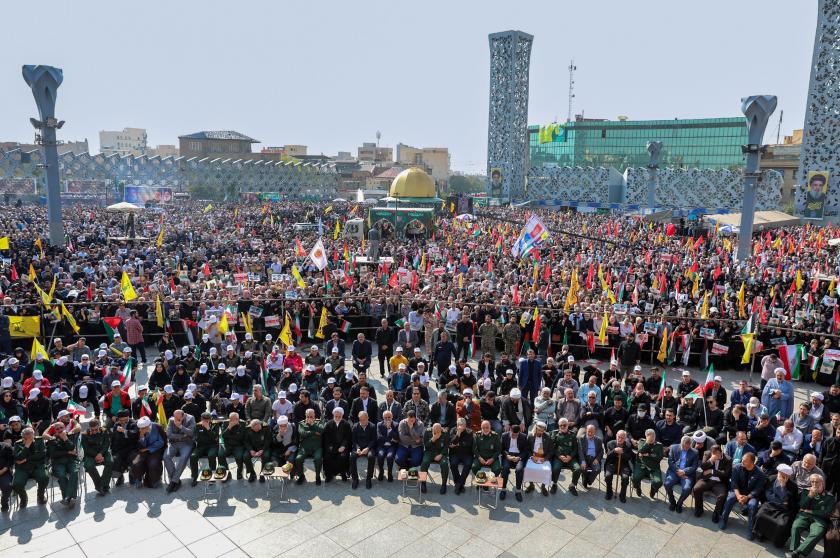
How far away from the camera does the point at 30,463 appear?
907 cm

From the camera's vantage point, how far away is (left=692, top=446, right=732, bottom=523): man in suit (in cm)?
888

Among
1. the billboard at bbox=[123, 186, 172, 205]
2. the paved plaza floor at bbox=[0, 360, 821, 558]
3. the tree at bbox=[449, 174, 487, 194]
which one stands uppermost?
the tree at bbox=[449, 174, 487, 194]

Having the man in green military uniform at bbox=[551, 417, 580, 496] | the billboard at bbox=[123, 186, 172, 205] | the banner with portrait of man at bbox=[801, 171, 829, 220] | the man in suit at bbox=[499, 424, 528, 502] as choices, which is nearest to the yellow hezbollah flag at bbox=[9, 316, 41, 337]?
the man in suit at bbox=[499, 424, 528, 502]

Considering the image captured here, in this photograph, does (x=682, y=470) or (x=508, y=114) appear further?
(x=508, y=114)

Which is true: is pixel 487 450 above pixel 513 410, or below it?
below

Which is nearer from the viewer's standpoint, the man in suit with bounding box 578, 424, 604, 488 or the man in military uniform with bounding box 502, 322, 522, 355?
the man in suit with bounding box 578, 424, 604, 488

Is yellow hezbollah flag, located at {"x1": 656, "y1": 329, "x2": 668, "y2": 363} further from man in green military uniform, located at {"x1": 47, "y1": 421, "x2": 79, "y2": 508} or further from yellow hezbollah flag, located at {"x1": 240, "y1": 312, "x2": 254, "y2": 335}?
man in green military uniform, located at {"x1": 47, "y1": 421, "x2": 79, "y2": 508}

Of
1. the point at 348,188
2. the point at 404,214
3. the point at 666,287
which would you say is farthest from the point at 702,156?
the point at 666,287

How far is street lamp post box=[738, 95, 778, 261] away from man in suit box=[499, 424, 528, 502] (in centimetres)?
2319

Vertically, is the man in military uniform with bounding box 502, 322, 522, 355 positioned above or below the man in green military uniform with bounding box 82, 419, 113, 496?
above

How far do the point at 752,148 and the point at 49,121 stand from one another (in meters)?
33.6

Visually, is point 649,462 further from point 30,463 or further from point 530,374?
point 30,463

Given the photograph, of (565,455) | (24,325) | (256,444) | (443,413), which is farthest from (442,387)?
(24,325)

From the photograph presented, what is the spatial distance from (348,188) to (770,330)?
108m
